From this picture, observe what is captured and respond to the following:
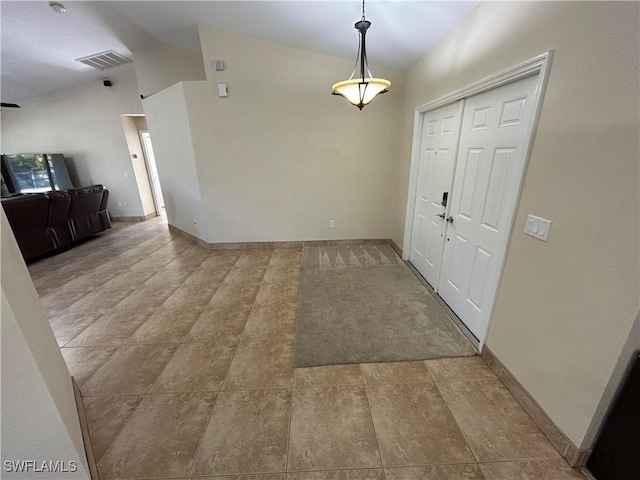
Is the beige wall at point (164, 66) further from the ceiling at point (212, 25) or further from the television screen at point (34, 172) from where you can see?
the television screen at point (34, 172)

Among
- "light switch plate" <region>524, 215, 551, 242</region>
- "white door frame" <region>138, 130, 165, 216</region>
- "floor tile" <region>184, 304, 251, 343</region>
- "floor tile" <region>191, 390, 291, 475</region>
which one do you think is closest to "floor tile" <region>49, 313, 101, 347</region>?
"floor tile" <region>184, 304, 251, 343</region>

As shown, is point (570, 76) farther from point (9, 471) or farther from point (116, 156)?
point (116, 156)

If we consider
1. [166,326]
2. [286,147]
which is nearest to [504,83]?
[286,147]

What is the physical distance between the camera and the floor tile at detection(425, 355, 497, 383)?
1.81 metres

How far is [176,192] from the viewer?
4.64 meters

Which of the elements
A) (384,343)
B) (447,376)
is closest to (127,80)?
(384,343)

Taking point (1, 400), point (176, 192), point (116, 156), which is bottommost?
point (1, 400)

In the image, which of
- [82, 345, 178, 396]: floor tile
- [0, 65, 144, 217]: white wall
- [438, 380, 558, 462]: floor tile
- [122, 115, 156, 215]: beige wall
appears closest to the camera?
[438, 380, 558, 462]: floor tile

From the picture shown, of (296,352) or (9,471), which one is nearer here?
(9,471)

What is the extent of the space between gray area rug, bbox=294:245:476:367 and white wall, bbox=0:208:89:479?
4.20 feet

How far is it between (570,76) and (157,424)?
9.77 feet

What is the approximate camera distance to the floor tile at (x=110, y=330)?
220cm

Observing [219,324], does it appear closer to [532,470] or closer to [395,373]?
[395,373]

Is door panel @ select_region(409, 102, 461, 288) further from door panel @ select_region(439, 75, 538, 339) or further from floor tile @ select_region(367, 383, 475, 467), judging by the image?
floor tile @ select_region(367, 383, 475, 467)
